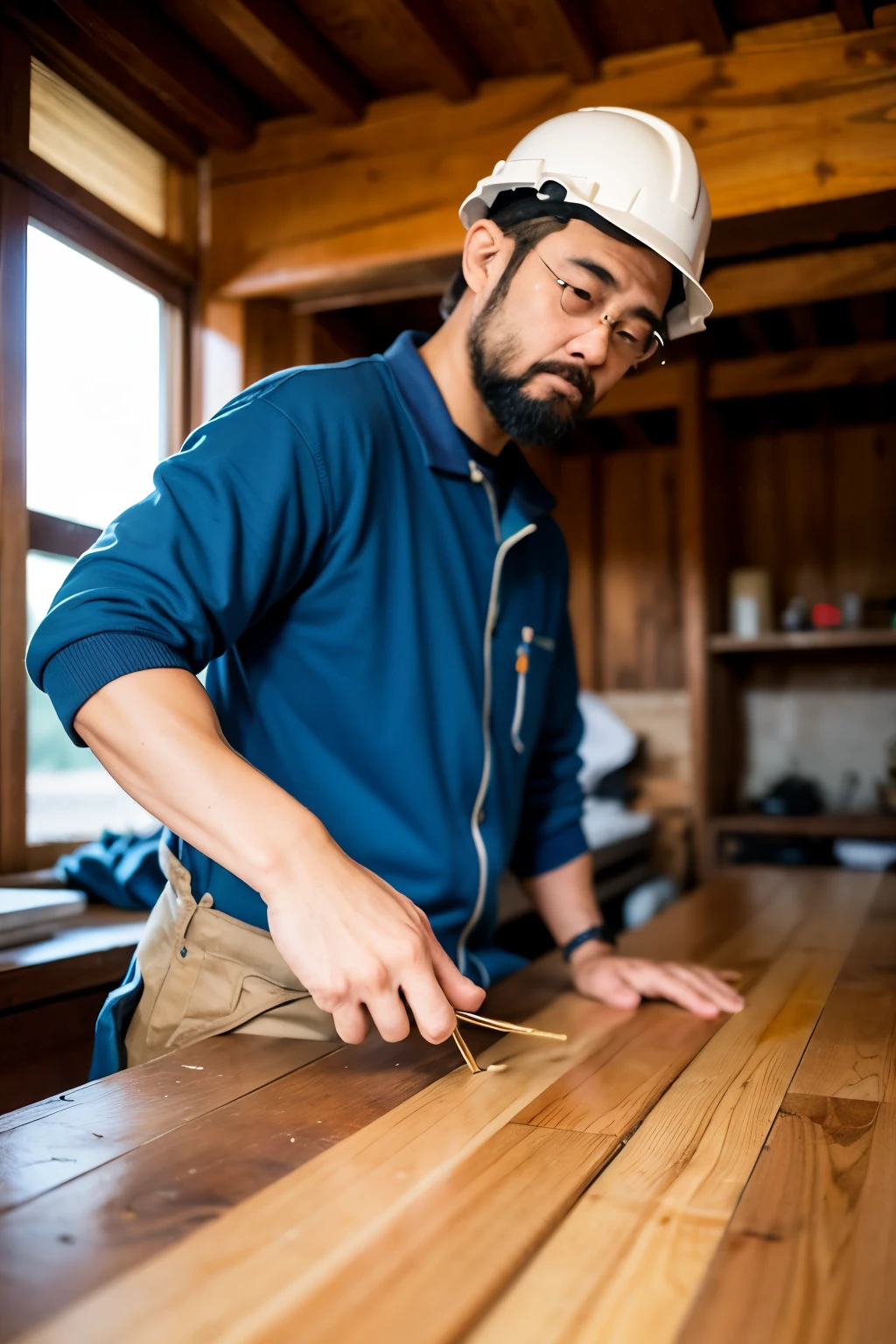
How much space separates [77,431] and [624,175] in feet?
4.67

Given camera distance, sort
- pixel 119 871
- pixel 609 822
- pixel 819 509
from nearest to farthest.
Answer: pixel 119 871 → pixel 609 822 → pixel 819 509

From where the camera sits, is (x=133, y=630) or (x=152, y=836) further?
(x=152, y=836)

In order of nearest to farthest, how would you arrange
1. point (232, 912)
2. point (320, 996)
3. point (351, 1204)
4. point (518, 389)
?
point (351, 1204), point (320, 996), point (232, 912), point (518, 389)

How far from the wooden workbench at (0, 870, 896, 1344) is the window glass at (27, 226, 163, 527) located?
1.49 meters

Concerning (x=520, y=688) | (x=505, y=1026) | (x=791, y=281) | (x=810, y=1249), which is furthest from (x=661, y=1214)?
(x=791, y=281)

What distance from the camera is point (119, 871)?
6.20ft

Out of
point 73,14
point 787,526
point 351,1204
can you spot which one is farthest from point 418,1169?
point 787,526

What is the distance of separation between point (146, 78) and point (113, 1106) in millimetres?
1952

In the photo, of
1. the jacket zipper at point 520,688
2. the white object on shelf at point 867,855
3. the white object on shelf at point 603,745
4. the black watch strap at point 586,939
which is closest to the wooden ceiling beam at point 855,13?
the jacket zipper at point 520,688

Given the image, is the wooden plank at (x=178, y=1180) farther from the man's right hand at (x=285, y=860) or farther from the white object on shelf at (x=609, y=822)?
the white object on shelf at (x=609, y=822)

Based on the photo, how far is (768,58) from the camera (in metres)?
2.02

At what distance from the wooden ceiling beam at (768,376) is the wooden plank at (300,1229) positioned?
2.82m

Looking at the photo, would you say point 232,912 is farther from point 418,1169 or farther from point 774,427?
point 774,427

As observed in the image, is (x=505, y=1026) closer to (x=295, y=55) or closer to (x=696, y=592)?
(x=295, y=55)
